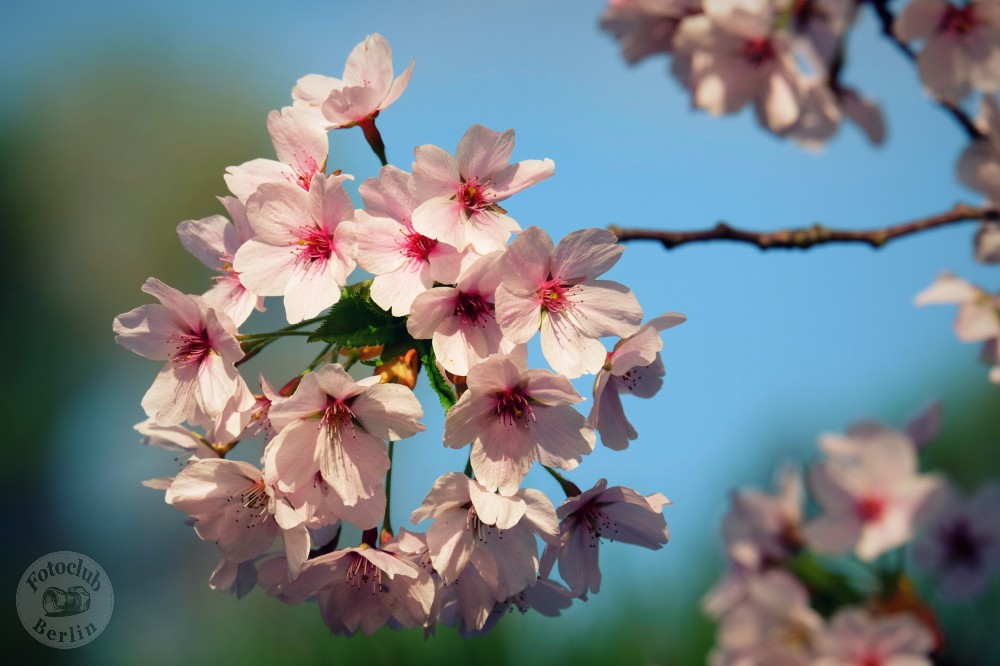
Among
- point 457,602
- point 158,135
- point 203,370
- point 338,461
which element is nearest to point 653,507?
point 457,602

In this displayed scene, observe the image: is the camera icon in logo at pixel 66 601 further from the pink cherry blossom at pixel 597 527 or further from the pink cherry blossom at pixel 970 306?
the pink cherry blossom at pixel 970 306

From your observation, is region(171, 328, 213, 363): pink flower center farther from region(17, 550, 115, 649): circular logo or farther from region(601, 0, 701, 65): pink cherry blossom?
region(601, 0, 701, 65): pink cherry blossom

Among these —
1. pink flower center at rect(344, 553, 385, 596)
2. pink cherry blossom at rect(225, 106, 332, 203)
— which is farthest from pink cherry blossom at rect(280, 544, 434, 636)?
pink cherry blossom at rect(225, 106, 332, 203)

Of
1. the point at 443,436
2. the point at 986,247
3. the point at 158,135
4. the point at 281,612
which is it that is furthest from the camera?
the point at 158,135

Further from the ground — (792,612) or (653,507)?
(653,507)

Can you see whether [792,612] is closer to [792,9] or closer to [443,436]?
[443,436]

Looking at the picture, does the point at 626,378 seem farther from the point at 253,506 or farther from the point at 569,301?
the point at 253,506
